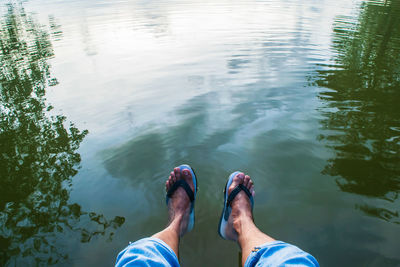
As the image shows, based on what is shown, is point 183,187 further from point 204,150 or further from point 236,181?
point 204,150

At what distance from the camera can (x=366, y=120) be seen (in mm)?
3691

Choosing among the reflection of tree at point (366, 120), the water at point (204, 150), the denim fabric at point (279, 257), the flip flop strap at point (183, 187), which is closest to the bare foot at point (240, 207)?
the water at point (204, 150)

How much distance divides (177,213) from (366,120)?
11.1 feet

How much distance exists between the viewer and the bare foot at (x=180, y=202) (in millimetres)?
2314

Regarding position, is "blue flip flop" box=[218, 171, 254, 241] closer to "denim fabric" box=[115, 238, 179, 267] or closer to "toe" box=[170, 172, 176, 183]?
"toe" box=[170, 172, 176, 183]

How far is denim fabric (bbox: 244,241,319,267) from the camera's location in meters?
1.38

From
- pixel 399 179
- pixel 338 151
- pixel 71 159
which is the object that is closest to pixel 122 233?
pixel 71 159

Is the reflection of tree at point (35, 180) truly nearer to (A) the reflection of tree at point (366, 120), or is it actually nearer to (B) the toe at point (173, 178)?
(B) the toe at point (173, 178)

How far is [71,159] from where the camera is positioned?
3287 millimetres

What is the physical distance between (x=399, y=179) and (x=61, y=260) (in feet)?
12.0

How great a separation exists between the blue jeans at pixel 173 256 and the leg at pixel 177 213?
1.09 feet

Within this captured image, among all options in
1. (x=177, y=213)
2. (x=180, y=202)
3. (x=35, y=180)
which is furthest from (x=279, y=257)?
(x=35, y=180)

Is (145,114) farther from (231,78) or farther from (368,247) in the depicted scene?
(368,247)

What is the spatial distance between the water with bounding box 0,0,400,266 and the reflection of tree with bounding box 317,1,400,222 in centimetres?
2
